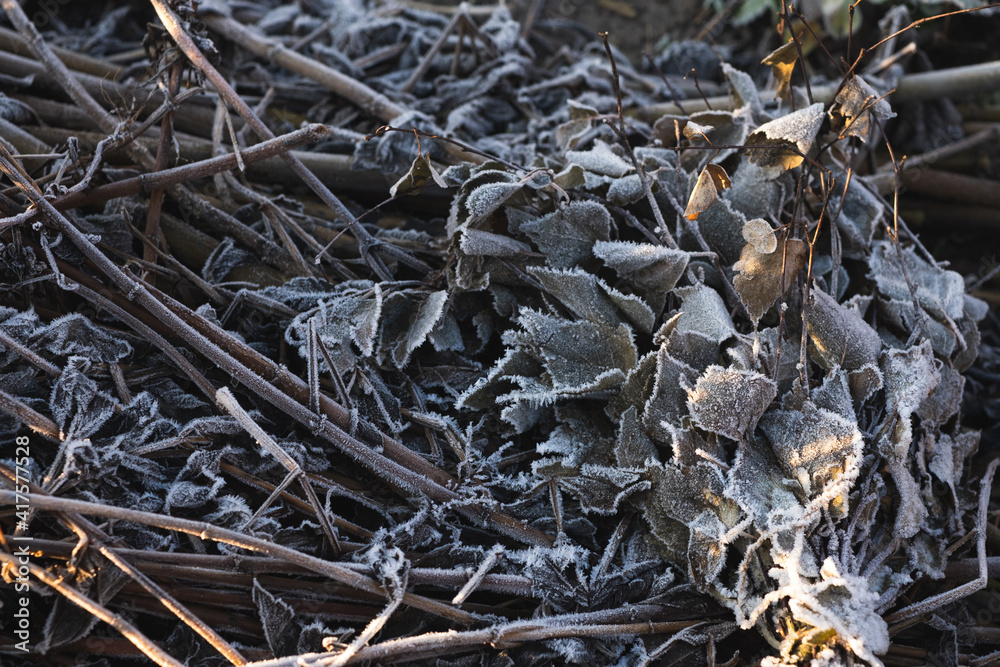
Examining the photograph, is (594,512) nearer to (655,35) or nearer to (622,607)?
(622,607)

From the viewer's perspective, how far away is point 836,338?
1.09m

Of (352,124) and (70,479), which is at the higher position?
(352,124)

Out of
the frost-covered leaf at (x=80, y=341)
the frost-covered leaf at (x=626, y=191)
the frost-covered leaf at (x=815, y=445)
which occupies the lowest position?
the frost-covered leaf at (x=815, y=445)

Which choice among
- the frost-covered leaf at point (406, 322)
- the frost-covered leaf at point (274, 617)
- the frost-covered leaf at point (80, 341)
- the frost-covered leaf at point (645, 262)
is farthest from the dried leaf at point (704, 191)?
the frost-covered leaf at point (80, 341)

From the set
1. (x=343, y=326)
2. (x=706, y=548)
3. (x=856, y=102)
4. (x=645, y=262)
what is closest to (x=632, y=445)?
(x=706, y=548)

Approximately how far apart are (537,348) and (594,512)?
10.9 inches

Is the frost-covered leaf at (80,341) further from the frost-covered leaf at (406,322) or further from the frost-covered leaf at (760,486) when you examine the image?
the frost-covered leaf at (760,486)

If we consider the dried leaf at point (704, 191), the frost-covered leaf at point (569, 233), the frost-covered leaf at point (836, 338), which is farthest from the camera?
the frost-covered leaf at point (569, 233)

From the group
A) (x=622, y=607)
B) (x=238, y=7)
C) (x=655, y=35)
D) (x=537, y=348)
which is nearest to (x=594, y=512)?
(x=622, y=607)

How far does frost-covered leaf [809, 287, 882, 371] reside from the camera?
1081 mm

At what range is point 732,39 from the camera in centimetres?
245

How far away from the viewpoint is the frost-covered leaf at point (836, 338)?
108 centimetres

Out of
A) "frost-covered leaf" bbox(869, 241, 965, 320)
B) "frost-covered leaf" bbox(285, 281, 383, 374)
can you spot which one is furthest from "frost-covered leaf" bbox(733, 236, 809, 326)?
"frost-covered leaf" bbox(285, 281, 383, 374)

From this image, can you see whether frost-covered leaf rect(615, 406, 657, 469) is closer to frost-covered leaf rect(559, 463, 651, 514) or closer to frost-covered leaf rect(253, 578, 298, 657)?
frost-covered leaf rect(559, 463, 651, 514)
